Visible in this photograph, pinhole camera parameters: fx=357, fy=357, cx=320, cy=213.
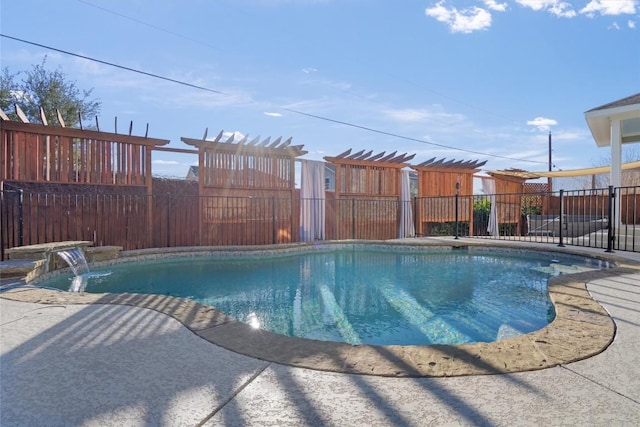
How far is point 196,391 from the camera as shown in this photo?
162 centimetres

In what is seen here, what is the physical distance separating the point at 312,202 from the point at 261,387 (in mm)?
8414

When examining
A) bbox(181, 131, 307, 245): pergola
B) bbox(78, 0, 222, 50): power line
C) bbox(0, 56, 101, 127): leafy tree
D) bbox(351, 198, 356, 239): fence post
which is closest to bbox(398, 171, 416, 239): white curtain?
bbox(351, 198, 356, 239): fence post

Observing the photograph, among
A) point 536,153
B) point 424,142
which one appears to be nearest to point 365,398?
point 424,142

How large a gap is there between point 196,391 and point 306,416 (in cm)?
54

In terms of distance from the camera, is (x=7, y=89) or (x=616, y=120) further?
(x=7, y=89)

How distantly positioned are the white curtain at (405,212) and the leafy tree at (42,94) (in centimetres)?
1086

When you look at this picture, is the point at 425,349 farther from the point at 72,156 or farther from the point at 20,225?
the point at 72,156

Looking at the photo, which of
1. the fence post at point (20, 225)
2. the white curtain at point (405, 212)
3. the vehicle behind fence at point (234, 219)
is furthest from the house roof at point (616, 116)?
the fence post at point (20, 225)

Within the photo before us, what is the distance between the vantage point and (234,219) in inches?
349

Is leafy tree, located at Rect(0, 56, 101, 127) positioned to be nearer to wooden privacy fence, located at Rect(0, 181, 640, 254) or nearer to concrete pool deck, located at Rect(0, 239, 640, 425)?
wooden privacy fence, located at Rect(0, 181, 640, 254)

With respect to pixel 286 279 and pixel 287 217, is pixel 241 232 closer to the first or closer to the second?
pixel 287 217

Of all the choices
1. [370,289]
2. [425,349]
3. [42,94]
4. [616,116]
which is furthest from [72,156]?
[616,116]

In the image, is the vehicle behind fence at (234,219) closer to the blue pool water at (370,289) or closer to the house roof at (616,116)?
the blue pool water at (370,289)

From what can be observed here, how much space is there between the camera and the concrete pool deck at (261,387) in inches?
55.7
